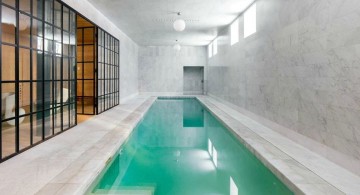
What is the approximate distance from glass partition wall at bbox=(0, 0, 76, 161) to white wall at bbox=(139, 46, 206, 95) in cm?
1187

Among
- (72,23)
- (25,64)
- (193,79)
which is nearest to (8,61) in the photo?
(25,64)

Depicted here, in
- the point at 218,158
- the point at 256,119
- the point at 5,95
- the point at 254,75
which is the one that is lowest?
the point at 218,158

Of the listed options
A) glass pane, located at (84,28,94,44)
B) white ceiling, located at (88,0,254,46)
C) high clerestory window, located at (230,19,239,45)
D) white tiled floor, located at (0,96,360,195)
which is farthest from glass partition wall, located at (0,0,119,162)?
high clerestory window, located at (230,19,239,45)

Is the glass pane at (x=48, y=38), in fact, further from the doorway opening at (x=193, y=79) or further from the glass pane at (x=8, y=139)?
the doorway opening at (x=193, y=79)

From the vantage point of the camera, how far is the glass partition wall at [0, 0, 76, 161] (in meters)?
3.75

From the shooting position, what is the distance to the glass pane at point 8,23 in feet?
11.8

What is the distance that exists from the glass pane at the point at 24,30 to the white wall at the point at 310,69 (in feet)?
14.0

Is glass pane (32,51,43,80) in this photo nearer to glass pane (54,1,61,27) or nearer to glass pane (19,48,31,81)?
glass pane (19,48,31,81)

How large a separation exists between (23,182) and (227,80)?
28.0 ft

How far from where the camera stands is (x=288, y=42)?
4.90 m

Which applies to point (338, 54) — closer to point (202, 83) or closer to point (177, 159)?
point (177, 159)

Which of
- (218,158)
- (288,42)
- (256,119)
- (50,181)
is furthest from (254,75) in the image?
(50,181)

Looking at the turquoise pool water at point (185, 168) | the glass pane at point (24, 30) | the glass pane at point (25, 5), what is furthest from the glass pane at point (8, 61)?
the turquoise pool water at point (185, 168)

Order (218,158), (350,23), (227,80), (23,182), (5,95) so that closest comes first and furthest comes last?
(23,182)
(350,23)
(218,158)
(5,95)
(227,80)
